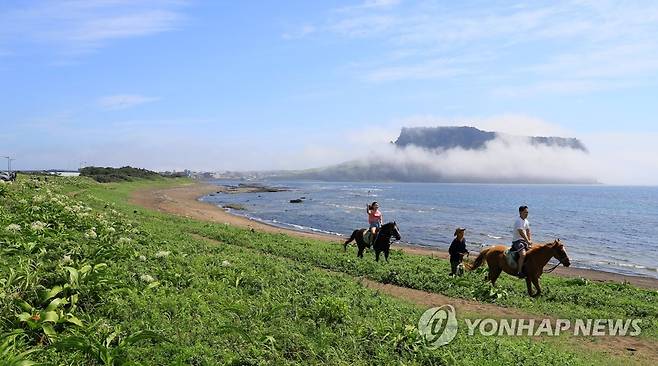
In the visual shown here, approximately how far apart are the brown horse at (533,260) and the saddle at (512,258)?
11 cm

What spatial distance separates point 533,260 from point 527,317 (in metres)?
2.56

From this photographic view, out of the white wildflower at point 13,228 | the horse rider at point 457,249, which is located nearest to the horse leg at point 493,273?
the horse rider at point 457,249

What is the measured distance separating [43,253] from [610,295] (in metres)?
19.7

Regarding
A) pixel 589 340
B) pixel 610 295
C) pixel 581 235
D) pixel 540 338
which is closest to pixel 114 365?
pixel 540 338

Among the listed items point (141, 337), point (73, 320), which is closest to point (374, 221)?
point (141, 337)

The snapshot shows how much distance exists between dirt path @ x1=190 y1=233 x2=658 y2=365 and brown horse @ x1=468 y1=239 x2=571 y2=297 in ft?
6.53

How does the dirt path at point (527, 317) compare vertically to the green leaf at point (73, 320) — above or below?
below

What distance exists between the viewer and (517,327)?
13.5 metres

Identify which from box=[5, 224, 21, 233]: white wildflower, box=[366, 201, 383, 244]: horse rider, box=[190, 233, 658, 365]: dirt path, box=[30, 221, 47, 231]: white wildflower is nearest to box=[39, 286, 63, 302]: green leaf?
box=[5, 224, 21, 233]: white wildflower

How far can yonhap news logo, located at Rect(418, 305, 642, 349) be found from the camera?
1047cm

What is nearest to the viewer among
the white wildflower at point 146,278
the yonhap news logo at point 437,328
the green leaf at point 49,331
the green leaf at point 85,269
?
the green leaf at point 49,331

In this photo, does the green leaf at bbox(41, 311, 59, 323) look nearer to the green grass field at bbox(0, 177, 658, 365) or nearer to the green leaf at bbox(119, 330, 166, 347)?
the green grass field at bbox(0, 177, 658, 365)

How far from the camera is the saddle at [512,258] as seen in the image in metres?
16.9

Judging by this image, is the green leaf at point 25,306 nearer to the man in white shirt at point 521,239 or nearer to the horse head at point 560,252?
the man in white shirt at point 521,239
